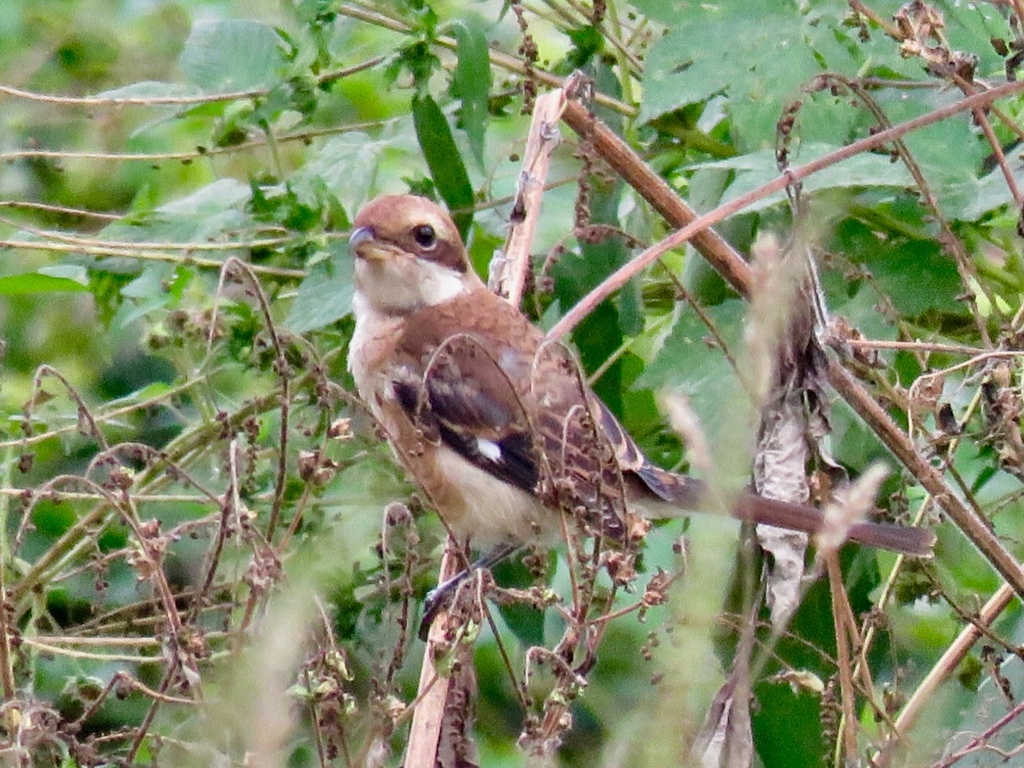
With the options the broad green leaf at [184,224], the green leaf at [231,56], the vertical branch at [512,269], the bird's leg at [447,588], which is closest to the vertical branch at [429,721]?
the vertical branch at [512,269]

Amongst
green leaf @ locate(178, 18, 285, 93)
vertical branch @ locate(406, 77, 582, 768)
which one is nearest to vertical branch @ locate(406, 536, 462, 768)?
vertical branch @ locate(406, 77, 582, 768)

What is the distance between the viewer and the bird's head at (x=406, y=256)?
3.18 meters

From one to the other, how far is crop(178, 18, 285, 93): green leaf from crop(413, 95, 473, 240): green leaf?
1.46ft

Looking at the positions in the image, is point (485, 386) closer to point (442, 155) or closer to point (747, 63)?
point (442, 155)

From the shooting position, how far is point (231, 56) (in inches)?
124

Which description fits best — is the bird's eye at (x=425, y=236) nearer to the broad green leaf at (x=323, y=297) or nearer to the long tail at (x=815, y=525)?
the broad green leaf at (x=323, y=297)

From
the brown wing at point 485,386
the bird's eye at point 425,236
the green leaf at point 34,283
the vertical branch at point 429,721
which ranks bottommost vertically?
the brown wing at point 485,386

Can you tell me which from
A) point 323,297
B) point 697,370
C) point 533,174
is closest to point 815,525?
point 697,370

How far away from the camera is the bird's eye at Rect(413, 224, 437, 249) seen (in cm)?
333

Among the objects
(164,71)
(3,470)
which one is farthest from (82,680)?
(164,71)

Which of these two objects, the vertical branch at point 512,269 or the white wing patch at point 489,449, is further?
the white wing patch at point 489,449

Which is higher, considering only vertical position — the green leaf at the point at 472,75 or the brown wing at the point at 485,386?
the green leaf at the point at 472,75

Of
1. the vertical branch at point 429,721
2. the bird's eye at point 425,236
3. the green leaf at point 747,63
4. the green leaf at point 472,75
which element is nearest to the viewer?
the vertical branch at point 429,721

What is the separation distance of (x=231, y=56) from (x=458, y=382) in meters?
0.85
